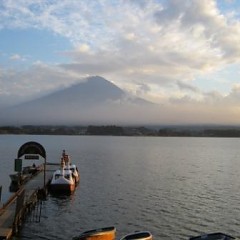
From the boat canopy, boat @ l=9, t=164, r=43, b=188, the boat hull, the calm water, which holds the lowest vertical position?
the calm water

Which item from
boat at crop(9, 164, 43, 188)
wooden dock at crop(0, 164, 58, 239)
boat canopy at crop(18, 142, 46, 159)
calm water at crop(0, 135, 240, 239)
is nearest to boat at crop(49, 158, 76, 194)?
calm water at crop(0, 135, 240, 239)

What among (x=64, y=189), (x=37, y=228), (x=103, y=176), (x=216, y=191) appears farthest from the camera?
(x=103, y=176)

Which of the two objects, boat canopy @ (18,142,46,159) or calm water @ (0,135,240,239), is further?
boat canopy @ (18,142,46,159)

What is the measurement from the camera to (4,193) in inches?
1783

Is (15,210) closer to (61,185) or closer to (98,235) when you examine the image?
(98,235)

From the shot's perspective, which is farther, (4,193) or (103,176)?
(103,176)

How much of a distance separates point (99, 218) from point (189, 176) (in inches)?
1368

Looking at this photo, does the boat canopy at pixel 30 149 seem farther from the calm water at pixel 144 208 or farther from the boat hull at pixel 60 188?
the calm water at pixel 144 208

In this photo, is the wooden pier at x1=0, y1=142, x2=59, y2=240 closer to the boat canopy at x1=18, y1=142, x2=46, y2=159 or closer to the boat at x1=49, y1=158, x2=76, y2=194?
the boat at x1=49, y1=158, x2=76, y2=194

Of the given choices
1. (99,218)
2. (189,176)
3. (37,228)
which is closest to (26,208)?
(37,228)

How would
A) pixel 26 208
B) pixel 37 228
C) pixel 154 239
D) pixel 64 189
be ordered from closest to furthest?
pixel 154 239, pixel 37 228, pixel 26 208, pixel 64 189

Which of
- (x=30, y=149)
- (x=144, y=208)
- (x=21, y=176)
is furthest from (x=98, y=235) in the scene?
(x=21, y=176)

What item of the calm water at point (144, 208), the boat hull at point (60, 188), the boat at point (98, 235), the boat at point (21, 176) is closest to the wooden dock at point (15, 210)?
the calm water at point (144, 208)

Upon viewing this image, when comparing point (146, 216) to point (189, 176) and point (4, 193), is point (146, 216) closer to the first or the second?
point (4, 193)
